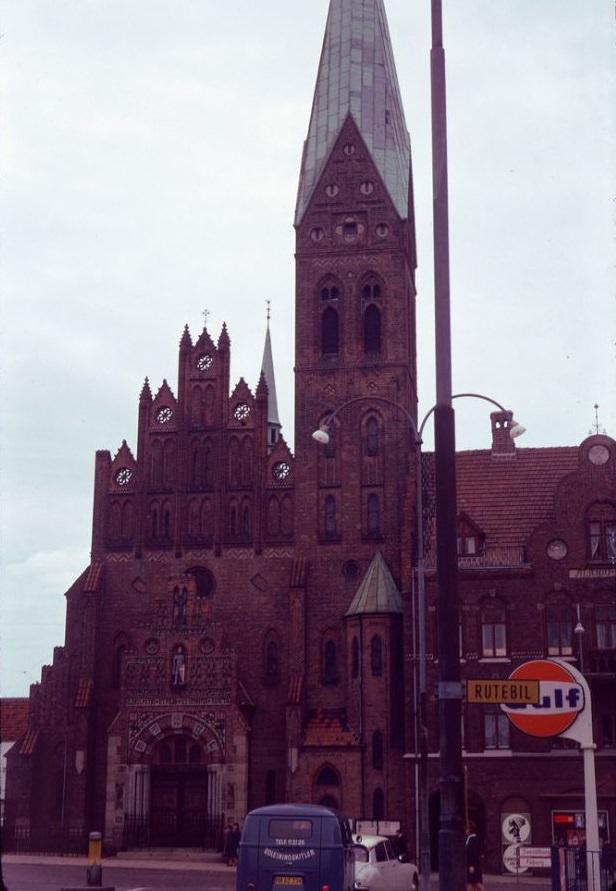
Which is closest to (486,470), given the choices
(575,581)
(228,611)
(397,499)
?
(397,499)

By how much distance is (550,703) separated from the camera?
20094 millimetres

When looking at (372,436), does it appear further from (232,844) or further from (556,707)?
(556,707)

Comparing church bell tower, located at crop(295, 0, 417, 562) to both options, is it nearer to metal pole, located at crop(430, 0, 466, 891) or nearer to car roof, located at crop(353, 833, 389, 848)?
car roof, located at crop(353, 833, 389, 848)

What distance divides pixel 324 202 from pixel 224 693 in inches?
909

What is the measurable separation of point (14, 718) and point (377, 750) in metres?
26.9

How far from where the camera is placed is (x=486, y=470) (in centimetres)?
5722

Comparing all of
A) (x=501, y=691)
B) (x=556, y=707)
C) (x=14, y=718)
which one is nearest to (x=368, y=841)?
(x=556, y=707)

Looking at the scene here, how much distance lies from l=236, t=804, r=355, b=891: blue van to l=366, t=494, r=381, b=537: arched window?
1286 inches

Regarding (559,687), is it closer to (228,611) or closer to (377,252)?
(228,611)

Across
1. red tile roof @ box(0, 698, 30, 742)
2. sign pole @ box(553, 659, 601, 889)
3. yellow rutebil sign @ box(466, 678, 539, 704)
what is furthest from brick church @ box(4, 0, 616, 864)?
yellow rutebil sign @ box(466, 678, 539, 704)

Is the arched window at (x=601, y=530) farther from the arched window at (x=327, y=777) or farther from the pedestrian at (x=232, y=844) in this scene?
the pedestrian at (x=232, y=844)

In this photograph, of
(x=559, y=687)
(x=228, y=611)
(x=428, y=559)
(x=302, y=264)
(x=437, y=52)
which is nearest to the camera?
(x=437, y=52)

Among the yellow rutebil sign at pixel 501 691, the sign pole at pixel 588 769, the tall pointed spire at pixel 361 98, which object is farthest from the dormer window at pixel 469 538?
the yellow rutebil sign at pixel 501 691

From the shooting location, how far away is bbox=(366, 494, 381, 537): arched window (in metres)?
57.4
